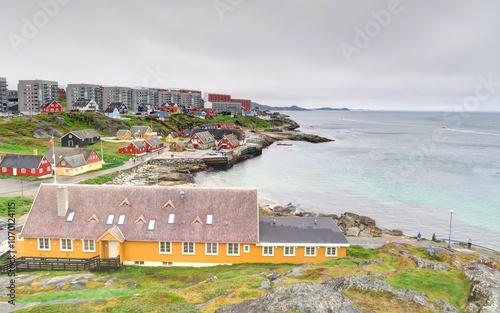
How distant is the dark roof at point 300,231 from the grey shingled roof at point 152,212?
1.77 metres

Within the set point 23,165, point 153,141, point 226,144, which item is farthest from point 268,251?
point 226,144

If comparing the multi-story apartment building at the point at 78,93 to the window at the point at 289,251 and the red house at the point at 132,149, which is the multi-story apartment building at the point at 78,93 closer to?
the red house at the point at 132,149

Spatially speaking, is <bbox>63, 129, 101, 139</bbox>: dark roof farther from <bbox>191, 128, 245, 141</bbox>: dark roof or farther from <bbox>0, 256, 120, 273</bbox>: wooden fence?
<bbox>0, 256, 120, 273</bbox>: wooden fence

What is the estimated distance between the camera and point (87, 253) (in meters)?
30.3

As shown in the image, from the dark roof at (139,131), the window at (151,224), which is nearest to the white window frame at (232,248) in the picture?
the window at (151,224)

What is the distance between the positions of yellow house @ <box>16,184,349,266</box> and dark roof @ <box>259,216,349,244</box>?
0.09 meters

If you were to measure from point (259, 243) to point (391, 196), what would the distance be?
4556 centimetres

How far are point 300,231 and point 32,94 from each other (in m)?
169

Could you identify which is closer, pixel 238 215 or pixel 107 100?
pixel 238 215

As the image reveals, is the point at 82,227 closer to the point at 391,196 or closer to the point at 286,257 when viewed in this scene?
the point at 286,257

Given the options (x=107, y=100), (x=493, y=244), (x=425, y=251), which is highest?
(x=107, y=100)

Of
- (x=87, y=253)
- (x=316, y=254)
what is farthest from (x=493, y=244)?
(x=87, y=253)

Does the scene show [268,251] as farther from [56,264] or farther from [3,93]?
[3,93]

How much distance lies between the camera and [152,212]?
32031mm
